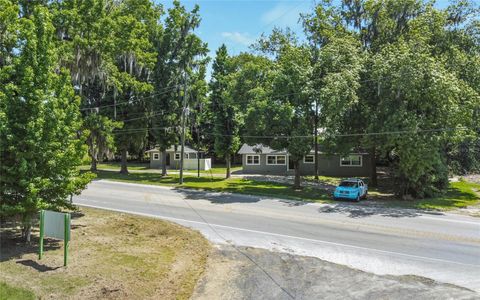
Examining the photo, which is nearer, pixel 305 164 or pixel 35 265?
pixel 35 265

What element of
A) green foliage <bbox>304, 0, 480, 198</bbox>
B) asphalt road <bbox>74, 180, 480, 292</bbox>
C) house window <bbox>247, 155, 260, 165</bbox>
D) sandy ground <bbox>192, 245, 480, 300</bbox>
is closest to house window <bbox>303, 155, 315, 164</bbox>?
house window <bbox>247, 155, 260, 165</bbox>

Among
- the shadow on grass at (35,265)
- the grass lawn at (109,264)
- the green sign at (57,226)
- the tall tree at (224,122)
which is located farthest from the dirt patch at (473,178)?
the shadow on grass at (35,265)

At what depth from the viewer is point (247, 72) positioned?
36.7 meters

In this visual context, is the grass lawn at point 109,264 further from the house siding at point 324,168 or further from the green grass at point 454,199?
the house siding at point 324,168

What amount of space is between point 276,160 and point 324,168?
6027 millimetres

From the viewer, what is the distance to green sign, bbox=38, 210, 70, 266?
1127 centimetres

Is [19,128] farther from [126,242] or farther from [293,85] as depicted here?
[293,85]

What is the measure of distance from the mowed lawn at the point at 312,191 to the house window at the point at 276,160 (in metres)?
7.95

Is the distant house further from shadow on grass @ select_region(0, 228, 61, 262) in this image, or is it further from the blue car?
shadow on grass @ select_region(0, 228, 61, 262)

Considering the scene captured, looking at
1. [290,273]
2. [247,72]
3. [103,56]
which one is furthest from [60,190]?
[247,72]

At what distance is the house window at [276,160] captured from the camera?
50.6m

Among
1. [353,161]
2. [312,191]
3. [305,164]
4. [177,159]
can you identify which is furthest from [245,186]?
[177,159]

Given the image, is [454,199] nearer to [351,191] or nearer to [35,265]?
[351,191]

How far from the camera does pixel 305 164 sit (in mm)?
50219
